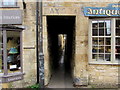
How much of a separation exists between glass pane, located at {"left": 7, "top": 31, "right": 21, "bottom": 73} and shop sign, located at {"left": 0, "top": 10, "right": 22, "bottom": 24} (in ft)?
2.02

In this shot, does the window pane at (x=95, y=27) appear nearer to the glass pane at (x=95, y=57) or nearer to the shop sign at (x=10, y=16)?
the glass pane at (x=95, y=57)

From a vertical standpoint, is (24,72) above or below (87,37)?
below

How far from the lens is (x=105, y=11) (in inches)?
231

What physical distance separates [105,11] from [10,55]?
4.24 metres

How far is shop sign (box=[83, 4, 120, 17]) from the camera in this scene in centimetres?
583

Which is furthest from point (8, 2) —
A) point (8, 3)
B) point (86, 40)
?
point (86, 40)

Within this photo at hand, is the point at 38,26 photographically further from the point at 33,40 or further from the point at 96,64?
the point at 96,64

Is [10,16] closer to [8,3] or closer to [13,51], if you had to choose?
[8,3]

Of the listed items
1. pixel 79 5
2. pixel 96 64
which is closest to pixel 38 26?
pixel 79 5

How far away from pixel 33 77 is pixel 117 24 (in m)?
4.27

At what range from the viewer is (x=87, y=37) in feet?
19.6

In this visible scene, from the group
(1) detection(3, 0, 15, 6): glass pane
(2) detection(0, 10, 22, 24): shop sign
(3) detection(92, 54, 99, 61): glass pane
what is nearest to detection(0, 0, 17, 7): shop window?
(1) detection(3, 0, 15, 6): glass pane

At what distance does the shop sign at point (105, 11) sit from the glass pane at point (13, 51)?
2.99 m

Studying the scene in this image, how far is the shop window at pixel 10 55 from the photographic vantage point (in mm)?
5207
